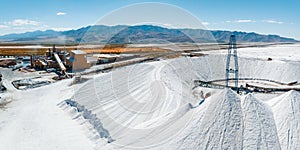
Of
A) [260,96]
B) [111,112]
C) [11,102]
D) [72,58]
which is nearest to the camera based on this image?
[111,112]

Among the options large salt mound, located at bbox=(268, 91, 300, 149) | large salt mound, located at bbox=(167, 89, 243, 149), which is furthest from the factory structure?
large salt mound, located at bbox=(268, 91, 300, 149)

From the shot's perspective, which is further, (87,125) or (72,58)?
(72,58)

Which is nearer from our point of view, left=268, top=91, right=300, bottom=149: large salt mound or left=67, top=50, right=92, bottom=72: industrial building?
left=268, top=91, right=300, bottom=149: large salt mound

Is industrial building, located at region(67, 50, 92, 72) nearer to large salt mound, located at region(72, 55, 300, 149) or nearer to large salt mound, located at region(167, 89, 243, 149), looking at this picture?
large salt mound, located at region(72, 55, 300, 149)

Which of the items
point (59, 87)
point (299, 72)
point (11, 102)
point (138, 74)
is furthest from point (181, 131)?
point (299, 72)

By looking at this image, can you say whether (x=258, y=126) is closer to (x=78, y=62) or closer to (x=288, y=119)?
(x=288, y=119)

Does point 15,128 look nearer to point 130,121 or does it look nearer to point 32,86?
point 130,121
